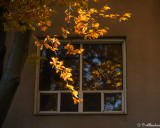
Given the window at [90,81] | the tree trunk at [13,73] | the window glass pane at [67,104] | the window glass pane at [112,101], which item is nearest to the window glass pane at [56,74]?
the window at [90,81]

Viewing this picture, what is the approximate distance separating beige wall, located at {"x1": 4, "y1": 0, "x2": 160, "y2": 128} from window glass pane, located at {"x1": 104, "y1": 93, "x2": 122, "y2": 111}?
25cm

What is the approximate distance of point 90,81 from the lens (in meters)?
7.59

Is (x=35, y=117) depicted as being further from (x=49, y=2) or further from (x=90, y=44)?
(x=49, y=2)

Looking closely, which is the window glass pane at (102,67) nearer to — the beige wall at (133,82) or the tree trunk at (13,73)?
the beige wall at (133,82)

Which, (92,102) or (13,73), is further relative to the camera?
(92,102)

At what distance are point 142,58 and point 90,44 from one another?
136 centimetres

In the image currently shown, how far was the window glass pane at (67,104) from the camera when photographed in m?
7.42

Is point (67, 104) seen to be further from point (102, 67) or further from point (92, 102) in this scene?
point (102, 67)

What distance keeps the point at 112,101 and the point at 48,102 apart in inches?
61.6

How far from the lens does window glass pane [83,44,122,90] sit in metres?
7.54

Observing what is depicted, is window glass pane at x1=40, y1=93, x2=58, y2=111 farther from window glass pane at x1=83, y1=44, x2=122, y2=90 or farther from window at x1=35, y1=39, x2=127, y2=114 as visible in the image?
window glass pane at x1=83, y1=44, x2=122, y2=90

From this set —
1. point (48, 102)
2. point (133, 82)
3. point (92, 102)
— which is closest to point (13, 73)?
point (48, 102)

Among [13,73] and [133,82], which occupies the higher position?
[133,82]

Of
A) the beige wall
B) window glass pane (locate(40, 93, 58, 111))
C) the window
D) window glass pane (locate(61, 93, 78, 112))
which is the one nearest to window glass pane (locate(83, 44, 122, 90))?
Result: the window
